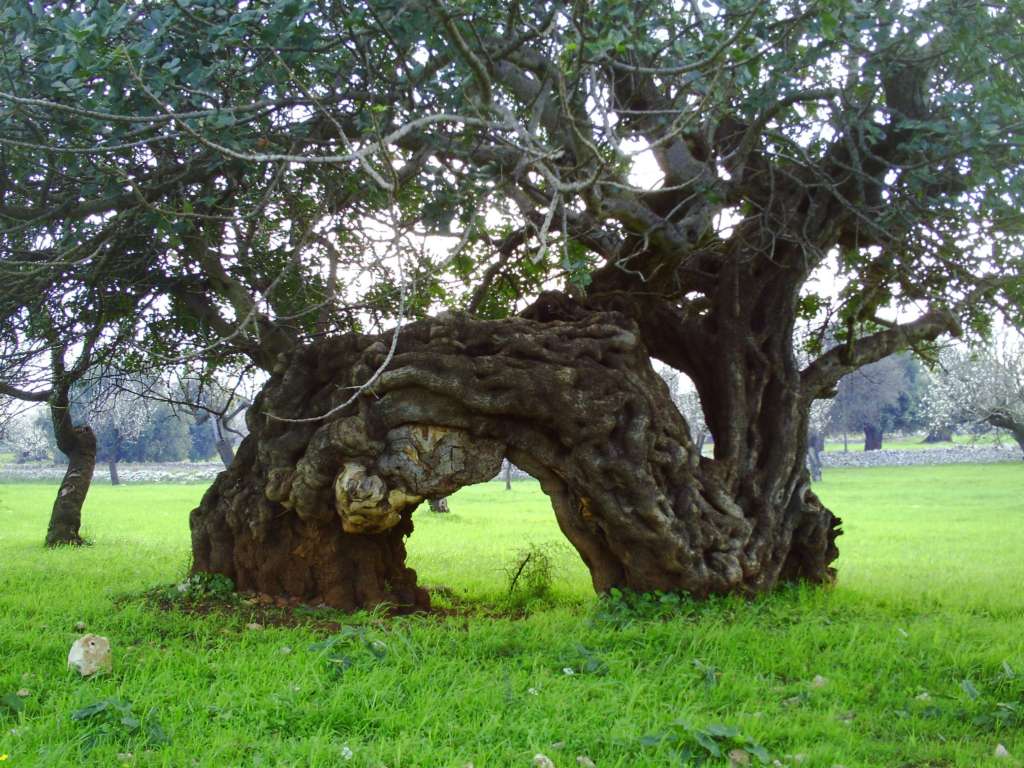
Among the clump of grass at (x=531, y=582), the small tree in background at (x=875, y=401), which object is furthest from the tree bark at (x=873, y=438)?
the clump of grass at (x=531, y=582)

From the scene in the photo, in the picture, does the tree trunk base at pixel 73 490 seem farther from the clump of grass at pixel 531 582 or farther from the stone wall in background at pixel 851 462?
the stone wall in background at pixel 851 462

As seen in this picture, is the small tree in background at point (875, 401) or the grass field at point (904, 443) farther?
the grass field at point (904, 443)

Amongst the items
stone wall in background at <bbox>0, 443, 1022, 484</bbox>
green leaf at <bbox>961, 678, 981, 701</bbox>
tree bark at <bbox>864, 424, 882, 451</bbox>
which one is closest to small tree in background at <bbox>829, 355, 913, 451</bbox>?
tree bark at <bbox>864, 424, 882, 451</bbox>

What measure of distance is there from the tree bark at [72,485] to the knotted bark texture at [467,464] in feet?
24.2

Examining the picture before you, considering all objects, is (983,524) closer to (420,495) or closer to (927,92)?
(927,92)

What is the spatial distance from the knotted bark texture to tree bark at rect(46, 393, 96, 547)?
24.2 feet

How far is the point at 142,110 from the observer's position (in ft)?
21.1

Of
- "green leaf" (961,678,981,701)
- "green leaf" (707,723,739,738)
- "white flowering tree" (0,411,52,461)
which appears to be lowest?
"green leaf" (961,678,981,701)

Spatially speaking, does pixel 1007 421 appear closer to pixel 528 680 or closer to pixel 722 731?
pixel 528 680

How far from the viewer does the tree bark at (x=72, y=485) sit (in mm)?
14438

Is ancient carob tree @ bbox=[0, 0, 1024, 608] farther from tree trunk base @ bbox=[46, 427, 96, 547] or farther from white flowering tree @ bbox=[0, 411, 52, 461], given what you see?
white flowering tree @ bbox=[0, 411, 52, 461]

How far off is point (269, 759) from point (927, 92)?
7.89m

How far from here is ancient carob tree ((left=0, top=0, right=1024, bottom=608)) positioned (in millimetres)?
6574

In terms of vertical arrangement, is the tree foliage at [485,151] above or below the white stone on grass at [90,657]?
above
